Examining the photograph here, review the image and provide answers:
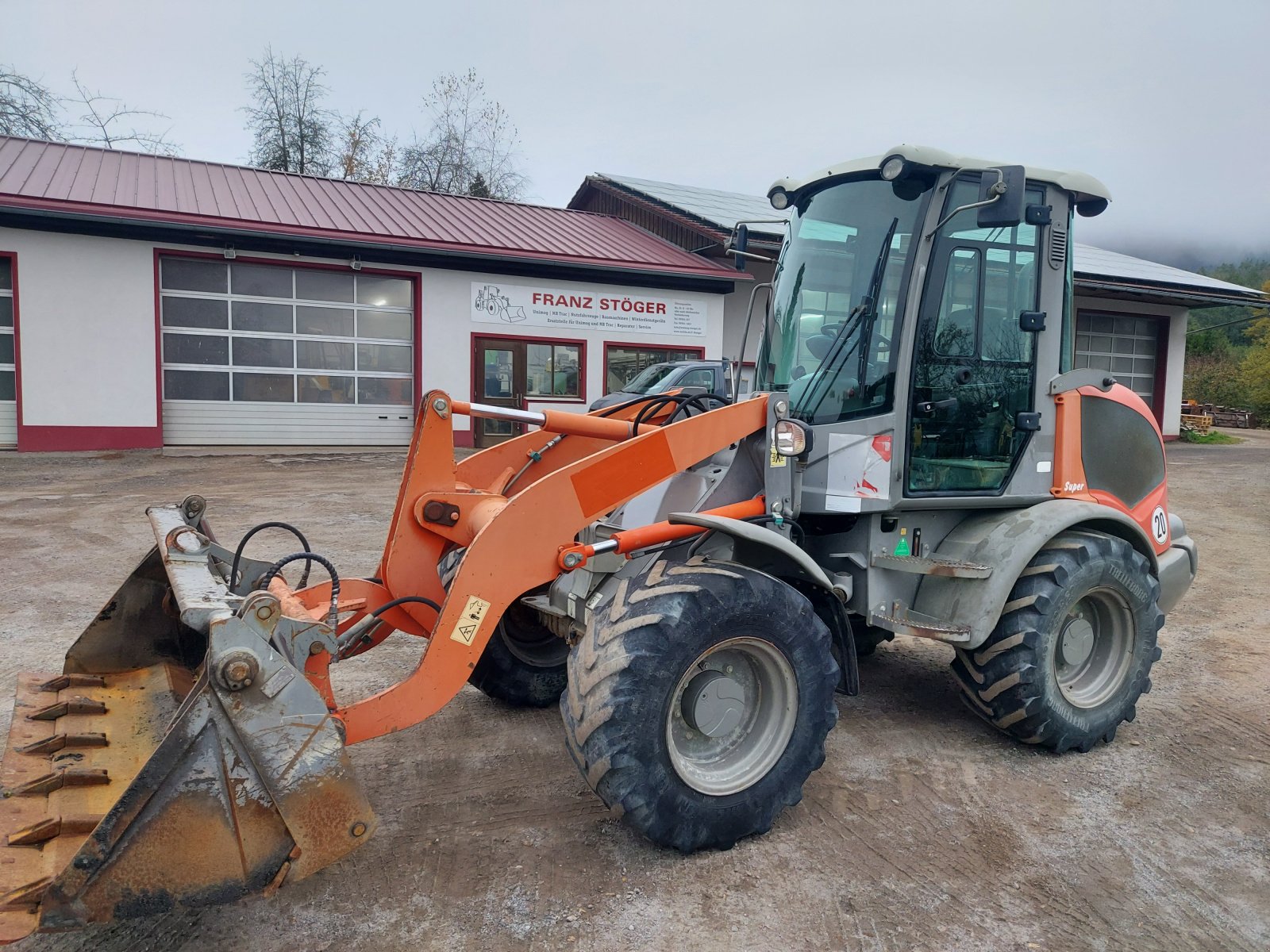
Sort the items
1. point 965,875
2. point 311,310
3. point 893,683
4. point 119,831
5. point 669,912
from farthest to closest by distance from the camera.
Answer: point 311,310
point 893,683
point 965,875
point 669,912
point 119,831

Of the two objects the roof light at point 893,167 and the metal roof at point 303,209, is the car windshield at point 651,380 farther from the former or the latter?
A: the roof light at point 893,167

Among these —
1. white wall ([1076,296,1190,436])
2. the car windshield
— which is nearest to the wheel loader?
the car windshield

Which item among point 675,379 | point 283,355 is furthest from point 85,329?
point 675,379

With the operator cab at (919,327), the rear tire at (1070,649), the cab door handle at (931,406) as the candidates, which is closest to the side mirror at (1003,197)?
the operator cab at (919,327)

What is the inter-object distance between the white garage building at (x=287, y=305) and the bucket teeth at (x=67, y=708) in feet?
44.6

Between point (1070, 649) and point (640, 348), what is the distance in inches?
602

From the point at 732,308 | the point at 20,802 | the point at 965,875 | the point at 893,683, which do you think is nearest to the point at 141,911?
the point at 20,802

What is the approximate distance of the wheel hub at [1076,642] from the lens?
426 cm

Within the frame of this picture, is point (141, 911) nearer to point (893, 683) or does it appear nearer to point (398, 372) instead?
point (893, 683)

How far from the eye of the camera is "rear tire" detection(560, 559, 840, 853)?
298cm

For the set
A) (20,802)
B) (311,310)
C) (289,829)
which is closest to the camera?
(289,829)

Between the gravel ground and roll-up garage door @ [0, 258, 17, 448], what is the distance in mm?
11309

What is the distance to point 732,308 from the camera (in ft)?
68.4

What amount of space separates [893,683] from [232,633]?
12.5 ft
